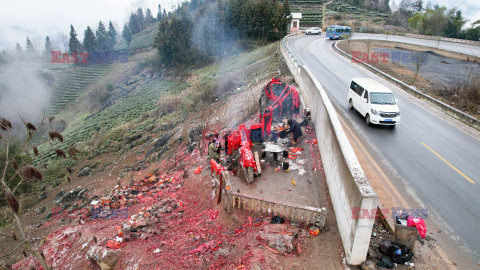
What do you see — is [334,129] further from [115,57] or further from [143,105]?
[115,57]

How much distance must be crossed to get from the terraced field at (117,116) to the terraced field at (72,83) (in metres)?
16.1

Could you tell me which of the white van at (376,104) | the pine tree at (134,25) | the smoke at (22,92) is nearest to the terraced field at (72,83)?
the smoke at (22,92)

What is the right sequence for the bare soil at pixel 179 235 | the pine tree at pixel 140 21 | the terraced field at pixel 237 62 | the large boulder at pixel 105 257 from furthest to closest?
the pine tree at pixel 140 21 < the terraced field at pixel 237 62 < the large boulder at pixel 105 257 < the bare soil at pixel 179 235

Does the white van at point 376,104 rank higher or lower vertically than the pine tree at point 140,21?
lower

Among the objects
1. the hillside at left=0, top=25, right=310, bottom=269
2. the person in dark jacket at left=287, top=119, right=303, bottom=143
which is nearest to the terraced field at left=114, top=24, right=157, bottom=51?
the hillside at left=0, top=25, right=310, bottom=269

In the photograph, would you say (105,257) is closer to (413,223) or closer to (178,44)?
(413,223)

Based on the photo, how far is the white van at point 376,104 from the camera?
12.4 meters

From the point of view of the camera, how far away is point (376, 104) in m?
12.7

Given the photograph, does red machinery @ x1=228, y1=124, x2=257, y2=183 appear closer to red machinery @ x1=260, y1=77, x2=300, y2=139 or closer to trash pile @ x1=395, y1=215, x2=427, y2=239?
red machinery @ x1=260, y1=77, x2=300, y2=139

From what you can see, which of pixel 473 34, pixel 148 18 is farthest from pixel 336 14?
pixel 148 18

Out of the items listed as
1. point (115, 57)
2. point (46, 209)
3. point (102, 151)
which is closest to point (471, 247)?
point (46, 209)

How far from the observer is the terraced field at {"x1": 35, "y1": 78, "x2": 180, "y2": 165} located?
104 ft

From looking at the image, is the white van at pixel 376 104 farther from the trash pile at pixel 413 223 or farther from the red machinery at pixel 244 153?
the trash pile at pixel 413 223

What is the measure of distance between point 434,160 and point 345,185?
557 centimetres
